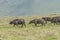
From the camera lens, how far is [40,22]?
36219mm

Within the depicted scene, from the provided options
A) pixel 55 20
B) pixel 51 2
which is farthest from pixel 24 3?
pixel 55 20

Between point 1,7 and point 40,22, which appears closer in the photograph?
point 40,22

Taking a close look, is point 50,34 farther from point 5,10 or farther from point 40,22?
point 5,10

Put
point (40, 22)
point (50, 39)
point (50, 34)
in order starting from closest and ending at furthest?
point (50, 39) → point (50, 34) → point (40, 22)

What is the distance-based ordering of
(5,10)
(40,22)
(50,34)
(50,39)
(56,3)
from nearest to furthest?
(50,39), (50,34), (40,22), (5,10), (56,3)

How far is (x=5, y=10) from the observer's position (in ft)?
325

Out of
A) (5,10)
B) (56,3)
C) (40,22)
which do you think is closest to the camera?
(40,22)

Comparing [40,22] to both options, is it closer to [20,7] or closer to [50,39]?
[50,39]

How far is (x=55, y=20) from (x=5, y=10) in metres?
62.8

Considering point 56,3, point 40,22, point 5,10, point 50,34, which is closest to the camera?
point 50,34

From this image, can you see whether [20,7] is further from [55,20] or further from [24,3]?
[55,20]

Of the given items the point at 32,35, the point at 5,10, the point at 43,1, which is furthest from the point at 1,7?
the point at 32,35

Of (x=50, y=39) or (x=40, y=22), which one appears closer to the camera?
(x=50, y=39)

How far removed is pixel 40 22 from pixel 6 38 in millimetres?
12698
